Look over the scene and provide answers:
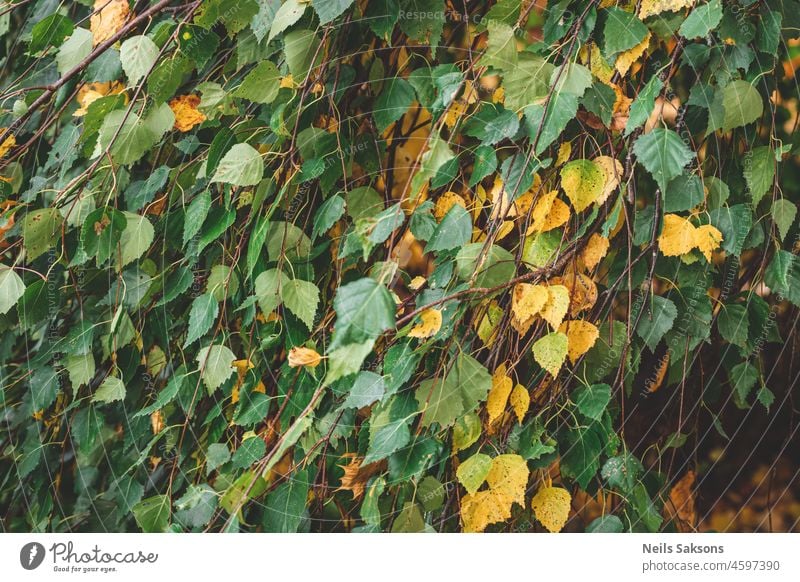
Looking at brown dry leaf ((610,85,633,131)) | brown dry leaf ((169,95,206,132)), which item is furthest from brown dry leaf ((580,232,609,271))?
brown dry leaf ((169,95,206,132))

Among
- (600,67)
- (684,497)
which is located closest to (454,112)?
(600,67)

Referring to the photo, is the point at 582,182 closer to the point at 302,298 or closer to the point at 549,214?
the point at 549,214

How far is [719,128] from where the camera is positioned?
78cm

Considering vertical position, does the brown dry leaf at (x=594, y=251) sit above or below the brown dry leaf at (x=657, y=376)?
above

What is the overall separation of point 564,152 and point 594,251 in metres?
0.11

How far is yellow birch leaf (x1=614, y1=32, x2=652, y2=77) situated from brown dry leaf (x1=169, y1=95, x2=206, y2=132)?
1.61 ft

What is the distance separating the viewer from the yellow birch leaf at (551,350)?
0.70 metres

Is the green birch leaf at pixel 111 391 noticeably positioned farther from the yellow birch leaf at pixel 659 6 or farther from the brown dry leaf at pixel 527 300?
the yellow birch leaf at pixel 659 6

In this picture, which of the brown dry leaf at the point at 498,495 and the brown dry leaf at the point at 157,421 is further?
the brown dry leaf at the point at 157,421

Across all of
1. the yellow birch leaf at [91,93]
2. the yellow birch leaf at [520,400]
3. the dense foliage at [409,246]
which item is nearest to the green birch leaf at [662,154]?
the dense foliage at [409,246]

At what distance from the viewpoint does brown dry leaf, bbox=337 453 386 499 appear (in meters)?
0.77

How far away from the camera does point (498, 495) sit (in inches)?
28.3

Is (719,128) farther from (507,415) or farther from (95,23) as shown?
(95,23)

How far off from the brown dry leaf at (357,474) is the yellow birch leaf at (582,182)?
34 cm
